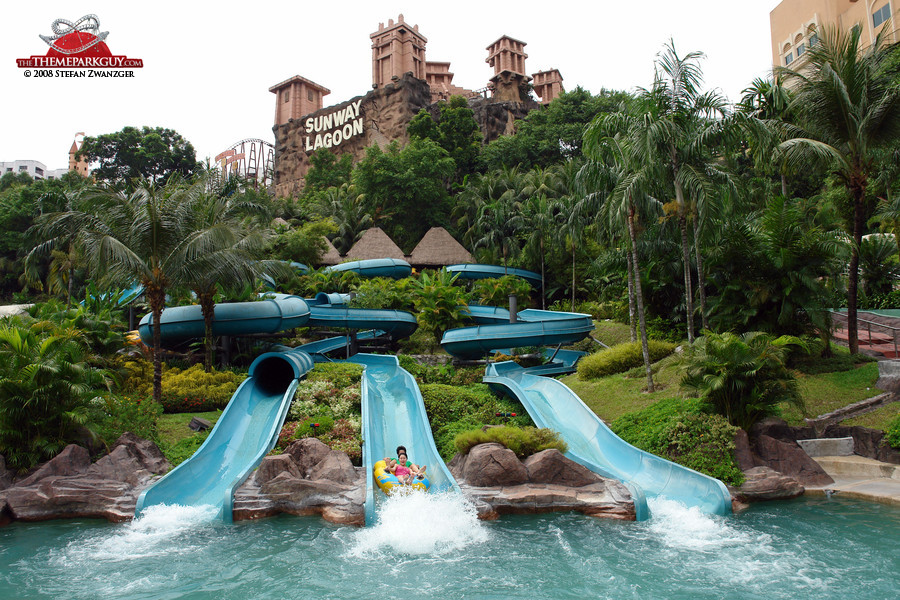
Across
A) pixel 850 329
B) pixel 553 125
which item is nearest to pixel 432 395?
pixel 850 329

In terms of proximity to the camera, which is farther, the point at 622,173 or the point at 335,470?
the point at 622,173

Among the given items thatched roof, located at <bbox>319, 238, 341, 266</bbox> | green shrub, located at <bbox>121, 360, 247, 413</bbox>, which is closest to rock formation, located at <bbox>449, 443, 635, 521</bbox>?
green shrub, located at <bbox>121, 360, 247, 413</bbox>

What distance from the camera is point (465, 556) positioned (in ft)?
25.6

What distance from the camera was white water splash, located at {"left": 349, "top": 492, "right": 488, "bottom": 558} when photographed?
8.14 meters

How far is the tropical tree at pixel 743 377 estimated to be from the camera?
10.6 m

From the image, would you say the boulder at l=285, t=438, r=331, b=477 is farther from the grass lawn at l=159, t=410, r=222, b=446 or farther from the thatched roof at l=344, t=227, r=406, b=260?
the thatched roof at l=344, t=227, r=406, b=260

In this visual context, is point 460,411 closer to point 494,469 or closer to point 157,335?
point 494,469

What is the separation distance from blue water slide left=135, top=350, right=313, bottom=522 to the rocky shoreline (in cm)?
50

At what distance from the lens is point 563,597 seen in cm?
671

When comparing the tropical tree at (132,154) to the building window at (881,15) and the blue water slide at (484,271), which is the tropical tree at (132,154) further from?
the building window at (881,15)

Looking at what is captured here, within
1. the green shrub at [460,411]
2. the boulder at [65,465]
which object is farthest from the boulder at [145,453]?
the green shrub at [460,411]

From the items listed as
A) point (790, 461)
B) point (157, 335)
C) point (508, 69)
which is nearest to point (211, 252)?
point (157, 335)

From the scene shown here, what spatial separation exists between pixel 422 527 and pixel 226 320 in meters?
12.3

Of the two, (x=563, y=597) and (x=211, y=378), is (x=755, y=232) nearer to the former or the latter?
(x=563, y=597)
